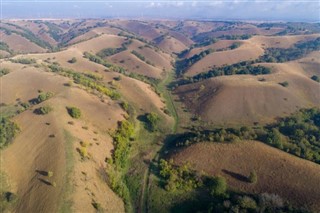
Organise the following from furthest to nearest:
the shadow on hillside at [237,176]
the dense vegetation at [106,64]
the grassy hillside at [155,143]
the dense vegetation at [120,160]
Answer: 1. the dense vegetation at [106,64]
2. the shadow on hillside at [237,176]
3. the dense vegetation at [120,160]
4. the grassy hillside at [155,143]

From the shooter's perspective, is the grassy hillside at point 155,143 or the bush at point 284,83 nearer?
the grassy hillside at point 155,143

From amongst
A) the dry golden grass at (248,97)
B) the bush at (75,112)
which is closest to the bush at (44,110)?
the bush at (75,112)

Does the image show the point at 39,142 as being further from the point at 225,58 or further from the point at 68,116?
the point at 225,58

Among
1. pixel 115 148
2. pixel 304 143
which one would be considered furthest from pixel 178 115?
pixel 304 143

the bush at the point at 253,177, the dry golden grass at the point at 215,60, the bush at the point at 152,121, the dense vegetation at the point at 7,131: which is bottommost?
the dry golden grass at the point at 215,60

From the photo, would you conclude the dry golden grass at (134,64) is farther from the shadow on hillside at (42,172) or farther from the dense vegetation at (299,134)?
the shadow on hillside at (42,172)

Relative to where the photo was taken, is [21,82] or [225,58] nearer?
[21,82]

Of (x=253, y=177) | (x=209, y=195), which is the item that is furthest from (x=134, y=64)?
(x=209, y=195)
